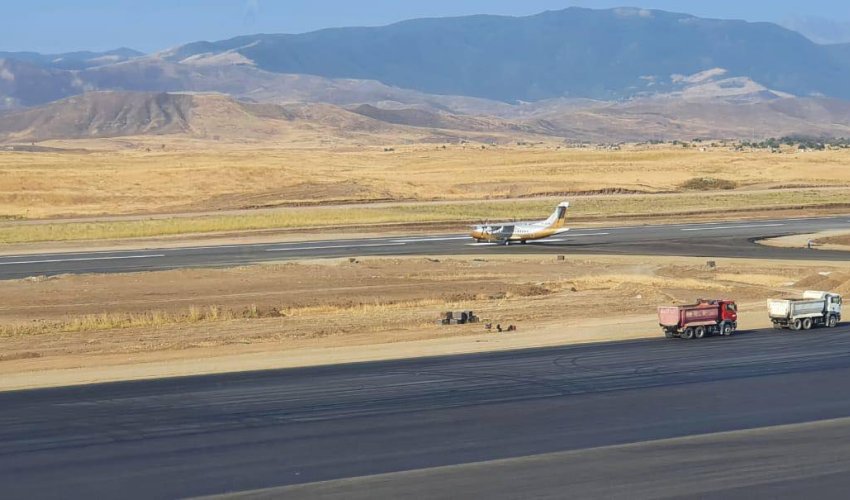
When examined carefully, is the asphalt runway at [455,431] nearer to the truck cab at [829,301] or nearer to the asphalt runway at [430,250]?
the truck cab at [829,301]

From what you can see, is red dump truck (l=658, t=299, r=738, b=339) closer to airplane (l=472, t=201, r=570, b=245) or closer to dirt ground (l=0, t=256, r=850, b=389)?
dirt ground (l=0, t=256, r=850, b=389)

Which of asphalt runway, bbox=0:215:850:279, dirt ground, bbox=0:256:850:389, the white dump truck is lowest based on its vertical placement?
asphalt runway, bbox=0:215:850:279

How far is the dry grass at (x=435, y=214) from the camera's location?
82875 mm

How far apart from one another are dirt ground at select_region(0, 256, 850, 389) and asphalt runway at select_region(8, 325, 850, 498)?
146 inches

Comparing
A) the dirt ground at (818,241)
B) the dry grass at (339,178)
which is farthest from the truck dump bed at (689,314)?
the dry grass at (339,178)

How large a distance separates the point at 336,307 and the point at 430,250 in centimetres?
2207

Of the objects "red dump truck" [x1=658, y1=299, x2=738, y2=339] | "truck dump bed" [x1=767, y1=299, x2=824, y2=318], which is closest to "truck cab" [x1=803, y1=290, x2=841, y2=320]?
"truck dump bed" [x1=767, y1=299, x2=824, y2=318]

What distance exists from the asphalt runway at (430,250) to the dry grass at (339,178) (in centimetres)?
3139

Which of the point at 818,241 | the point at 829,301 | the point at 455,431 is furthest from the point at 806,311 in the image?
the point at 818,241

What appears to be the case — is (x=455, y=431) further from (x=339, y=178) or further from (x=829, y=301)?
(x=339, y=178)

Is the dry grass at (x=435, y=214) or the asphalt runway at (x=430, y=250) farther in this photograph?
the dry grass at (x=435, y=214)

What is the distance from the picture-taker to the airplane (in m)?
70.9

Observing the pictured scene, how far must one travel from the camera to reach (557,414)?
25016 millimetres

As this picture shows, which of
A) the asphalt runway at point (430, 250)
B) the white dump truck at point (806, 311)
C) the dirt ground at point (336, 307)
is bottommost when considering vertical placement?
the asphalt runway at point (430, 250)
